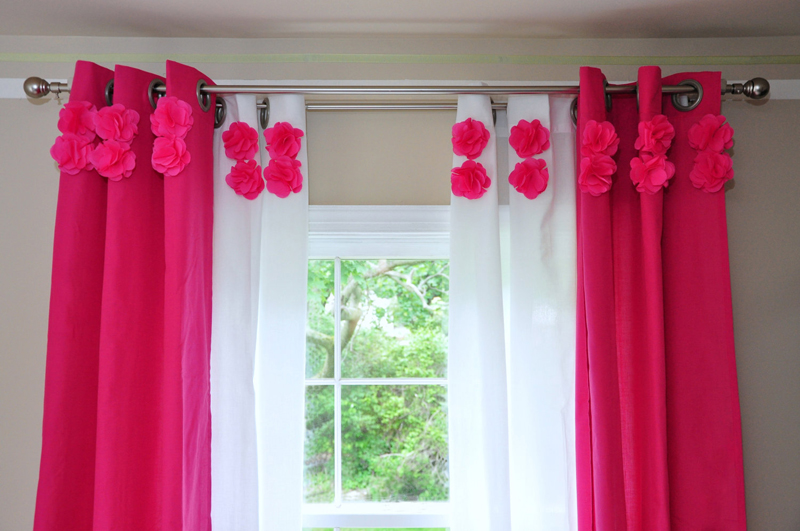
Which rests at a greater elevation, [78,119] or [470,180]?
[78,119]

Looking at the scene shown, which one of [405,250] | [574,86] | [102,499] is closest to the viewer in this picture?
[102,499]

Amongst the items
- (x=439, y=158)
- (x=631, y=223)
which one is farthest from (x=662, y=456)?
(x=439, y=158)

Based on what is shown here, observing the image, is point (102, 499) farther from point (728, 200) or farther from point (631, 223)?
point (728, 200)

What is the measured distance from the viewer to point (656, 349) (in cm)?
135

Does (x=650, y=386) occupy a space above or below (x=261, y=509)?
above

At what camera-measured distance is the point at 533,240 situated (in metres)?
1.44

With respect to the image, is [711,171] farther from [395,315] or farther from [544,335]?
[395,315]

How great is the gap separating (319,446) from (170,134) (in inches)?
41.3

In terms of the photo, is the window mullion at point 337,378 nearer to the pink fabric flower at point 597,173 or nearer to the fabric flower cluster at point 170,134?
the fabric flower cluster at point 170,134

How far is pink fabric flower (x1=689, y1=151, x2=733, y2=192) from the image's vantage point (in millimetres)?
1372

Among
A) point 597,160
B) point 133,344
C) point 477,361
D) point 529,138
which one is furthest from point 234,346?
point 597,160

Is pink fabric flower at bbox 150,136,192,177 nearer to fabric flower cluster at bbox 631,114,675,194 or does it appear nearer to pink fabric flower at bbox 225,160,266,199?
pink fabric flower at bbox 225,160,266,199

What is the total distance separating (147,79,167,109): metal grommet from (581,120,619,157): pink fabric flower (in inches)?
48.3

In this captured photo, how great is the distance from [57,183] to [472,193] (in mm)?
1321
